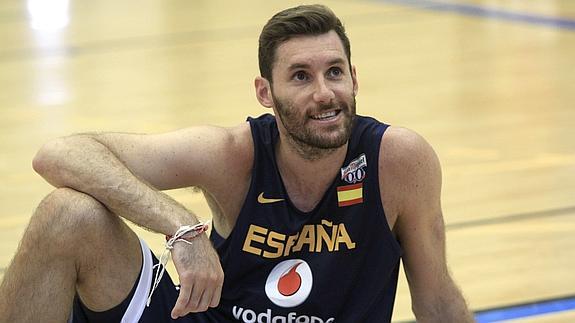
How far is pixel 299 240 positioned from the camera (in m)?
2.75

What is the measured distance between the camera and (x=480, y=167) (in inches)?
200

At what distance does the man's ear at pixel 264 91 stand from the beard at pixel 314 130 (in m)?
0.04

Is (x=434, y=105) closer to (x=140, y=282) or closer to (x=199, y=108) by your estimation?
(x=199, y=108)

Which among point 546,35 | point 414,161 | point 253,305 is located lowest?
point 546,35

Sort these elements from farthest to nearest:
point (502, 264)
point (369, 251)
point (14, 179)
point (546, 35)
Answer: point (546, 35), point (14, 179), point (502, 264), point (369, 251)

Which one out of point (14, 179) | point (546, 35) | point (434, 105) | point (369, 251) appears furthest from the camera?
point (546, 35)

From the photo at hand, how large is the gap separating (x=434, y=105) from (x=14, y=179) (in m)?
2.17

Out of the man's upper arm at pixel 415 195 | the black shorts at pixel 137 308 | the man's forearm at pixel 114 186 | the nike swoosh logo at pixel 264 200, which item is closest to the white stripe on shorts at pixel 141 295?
the black shorts at pixel 137 308

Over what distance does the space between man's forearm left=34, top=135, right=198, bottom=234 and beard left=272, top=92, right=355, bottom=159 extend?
292 mm

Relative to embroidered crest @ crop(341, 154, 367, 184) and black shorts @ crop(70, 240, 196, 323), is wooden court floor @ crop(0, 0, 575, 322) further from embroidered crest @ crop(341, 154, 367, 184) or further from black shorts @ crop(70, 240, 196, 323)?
black shorts @ crop(70, 240, 196, 323)

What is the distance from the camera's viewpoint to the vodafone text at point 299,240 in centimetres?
275

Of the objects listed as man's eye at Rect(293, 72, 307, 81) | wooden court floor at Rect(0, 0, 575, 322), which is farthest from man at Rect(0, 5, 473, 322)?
wooden court floor at Rect(0, 0, 575, 322)

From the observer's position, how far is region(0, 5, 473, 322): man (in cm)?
261

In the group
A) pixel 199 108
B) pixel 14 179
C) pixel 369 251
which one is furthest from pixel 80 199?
pixel 199 108
